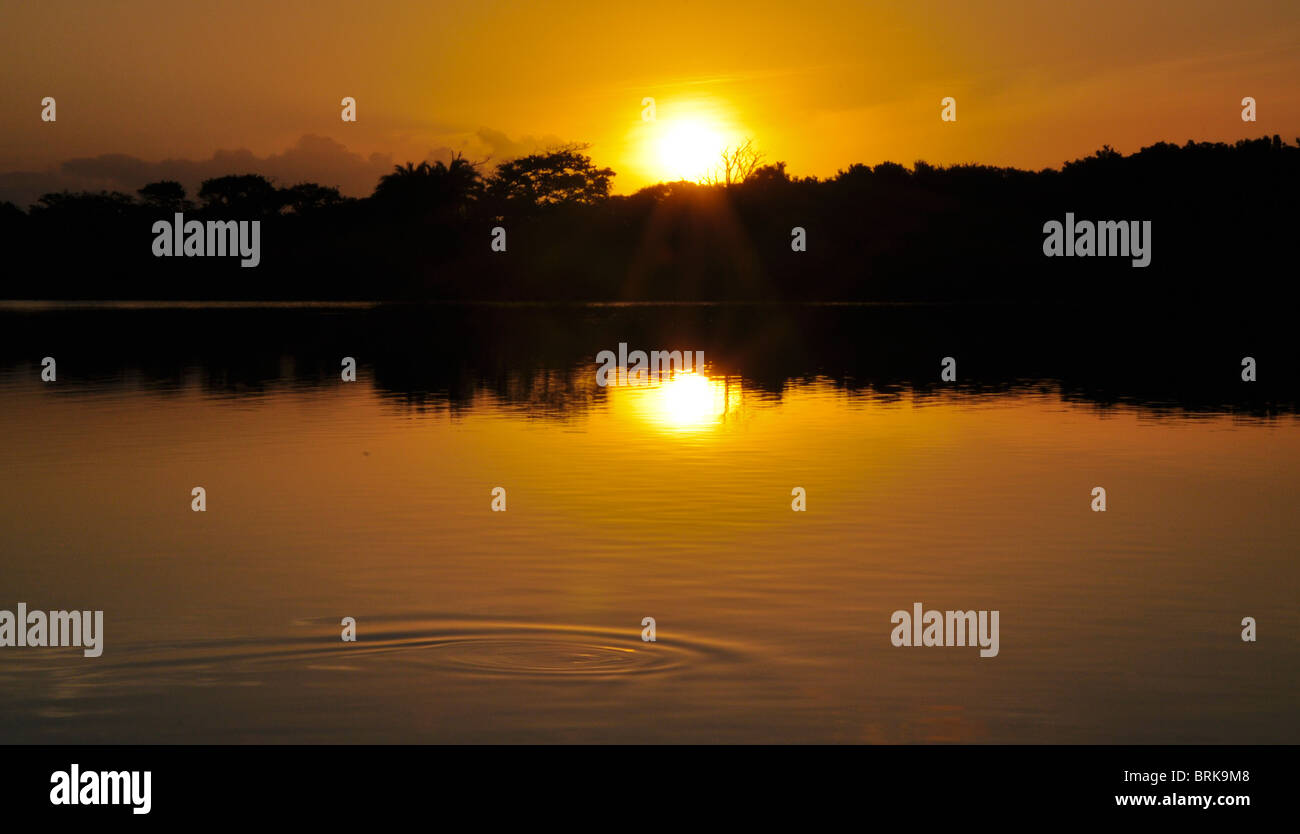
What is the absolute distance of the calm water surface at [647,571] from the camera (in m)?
10.4

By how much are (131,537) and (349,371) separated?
2562 cm

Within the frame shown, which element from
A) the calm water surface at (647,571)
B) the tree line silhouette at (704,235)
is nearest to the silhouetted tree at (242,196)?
the tree line silhouette at (704,235)

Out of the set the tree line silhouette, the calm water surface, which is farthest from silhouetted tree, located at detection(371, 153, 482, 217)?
the calm water surface

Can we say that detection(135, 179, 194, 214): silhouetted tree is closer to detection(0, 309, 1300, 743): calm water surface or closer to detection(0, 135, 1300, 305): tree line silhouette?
detection(0, 135, 1300, 305): tree line silhouette

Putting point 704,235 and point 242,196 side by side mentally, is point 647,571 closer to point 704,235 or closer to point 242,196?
point 704,235

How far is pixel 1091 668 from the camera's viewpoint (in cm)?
1146

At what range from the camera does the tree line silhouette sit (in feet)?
392

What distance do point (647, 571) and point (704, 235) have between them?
12075 centimetres

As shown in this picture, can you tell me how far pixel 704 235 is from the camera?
441 ft

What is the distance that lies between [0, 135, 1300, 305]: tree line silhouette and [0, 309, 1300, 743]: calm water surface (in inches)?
3693

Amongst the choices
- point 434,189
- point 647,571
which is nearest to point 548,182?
point 434,189

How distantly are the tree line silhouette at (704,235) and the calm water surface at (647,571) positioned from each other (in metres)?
93.8

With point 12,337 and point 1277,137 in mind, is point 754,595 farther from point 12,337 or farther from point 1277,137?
point 1277,137
